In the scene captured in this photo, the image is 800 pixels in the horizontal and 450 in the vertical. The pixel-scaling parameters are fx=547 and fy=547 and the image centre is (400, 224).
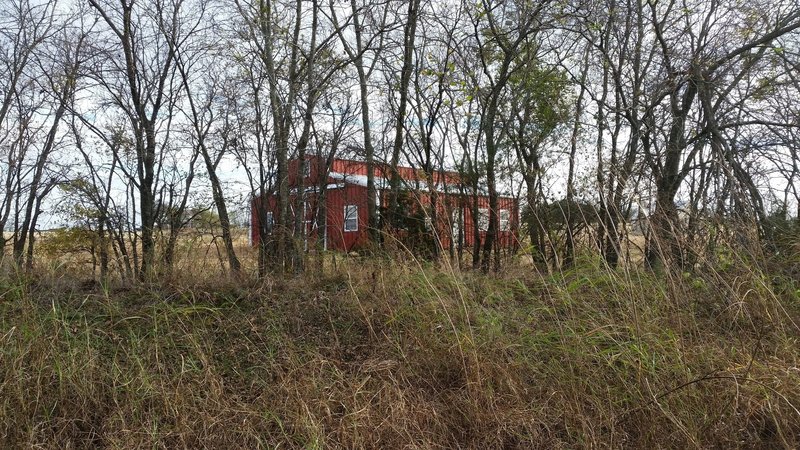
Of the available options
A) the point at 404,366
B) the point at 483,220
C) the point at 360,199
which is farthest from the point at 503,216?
the point at 404,366

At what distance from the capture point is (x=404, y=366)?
11.7ft

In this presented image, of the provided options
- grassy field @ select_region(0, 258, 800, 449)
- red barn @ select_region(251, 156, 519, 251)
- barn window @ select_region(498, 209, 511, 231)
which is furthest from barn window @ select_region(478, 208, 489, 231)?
grassy field @ select_region(0, 258, 800, 449)

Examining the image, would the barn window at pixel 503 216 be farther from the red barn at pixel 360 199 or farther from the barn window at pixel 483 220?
the barn window at pixel 483 220

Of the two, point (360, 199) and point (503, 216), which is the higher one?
point (360, 199)

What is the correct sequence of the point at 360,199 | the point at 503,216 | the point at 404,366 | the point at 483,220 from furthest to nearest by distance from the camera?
the point at 360,199, the point at 483,220, the point at 503,216, the point at 404,366

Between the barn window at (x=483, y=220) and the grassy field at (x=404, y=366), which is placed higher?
the barn window at (x=483, y=220)

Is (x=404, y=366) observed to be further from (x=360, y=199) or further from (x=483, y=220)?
(x=360, y=199)

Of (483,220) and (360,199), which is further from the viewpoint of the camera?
(360,199)

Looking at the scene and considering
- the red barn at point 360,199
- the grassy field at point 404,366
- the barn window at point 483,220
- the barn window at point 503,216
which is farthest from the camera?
the barn window at point 483,220

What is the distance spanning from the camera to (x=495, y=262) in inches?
252

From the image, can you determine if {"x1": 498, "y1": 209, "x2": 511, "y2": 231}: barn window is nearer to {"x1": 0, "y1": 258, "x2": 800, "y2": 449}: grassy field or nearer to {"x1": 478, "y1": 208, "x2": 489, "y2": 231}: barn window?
{"x1": 478, "y1": 208, "x2": 489, "y2": 231}: barn window

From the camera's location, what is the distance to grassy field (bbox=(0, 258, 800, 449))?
287 cm

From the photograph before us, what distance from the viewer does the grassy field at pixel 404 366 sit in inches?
113

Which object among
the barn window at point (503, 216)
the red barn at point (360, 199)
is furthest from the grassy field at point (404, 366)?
the barn window at point (503, 216)
